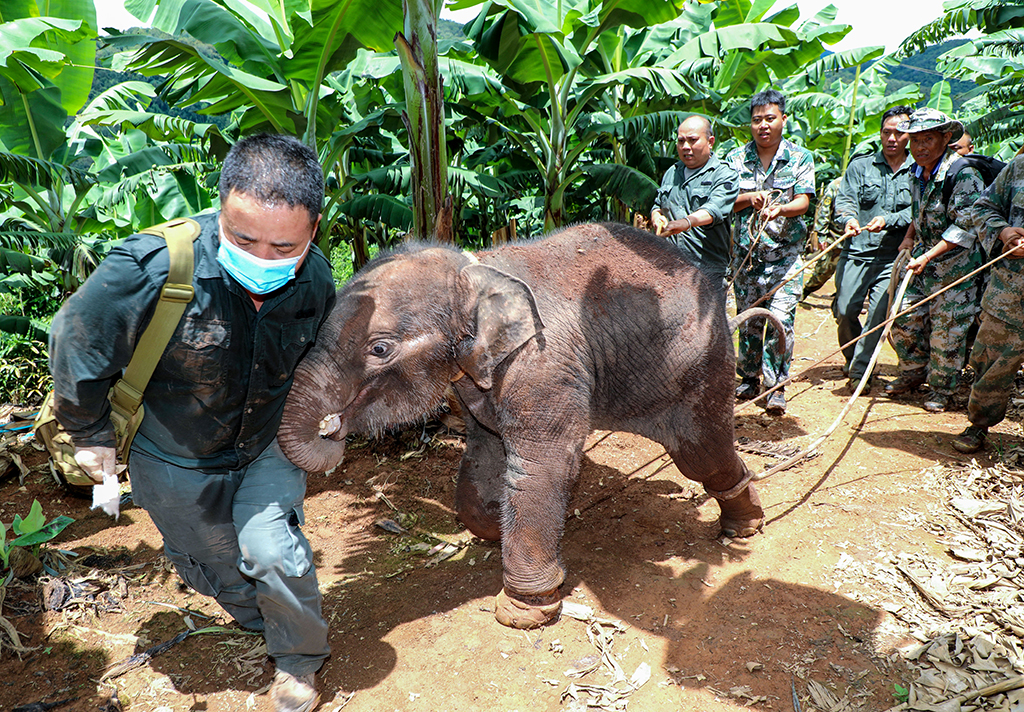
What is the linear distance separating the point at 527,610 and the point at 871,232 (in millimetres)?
5268

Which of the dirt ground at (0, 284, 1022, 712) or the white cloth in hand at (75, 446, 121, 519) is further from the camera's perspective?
the dirt ground at (0, 284, 1022, 712)

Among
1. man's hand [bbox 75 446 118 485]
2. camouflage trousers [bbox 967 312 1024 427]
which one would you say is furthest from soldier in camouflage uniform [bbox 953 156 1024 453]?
man's hand [bbox 75 446 118 485]

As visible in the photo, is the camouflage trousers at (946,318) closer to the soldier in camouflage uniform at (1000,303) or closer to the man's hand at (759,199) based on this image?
the soldier in camouflage uniform at (1000,303)

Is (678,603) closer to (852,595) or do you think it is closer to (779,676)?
(779,676)

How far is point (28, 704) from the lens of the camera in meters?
2.82

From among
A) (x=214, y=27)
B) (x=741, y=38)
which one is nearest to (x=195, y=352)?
(x=214, y=27)

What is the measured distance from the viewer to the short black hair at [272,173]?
2148 millimetres

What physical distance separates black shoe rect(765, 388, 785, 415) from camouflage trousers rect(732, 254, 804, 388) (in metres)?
0.12

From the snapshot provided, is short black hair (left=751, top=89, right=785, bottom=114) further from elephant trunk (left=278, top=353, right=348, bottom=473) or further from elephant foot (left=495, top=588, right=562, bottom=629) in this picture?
elephant trunk (left=278, top=353, right=348, bottom=473)

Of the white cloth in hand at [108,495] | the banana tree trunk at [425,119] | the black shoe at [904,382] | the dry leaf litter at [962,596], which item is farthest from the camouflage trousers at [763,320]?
the white cloth in hand at [108,495]

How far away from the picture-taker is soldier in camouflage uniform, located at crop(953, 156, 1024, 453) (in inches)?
177

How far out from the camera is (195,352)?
7.72ft

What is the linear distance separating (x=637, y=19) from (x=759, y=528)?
4641 millimetres

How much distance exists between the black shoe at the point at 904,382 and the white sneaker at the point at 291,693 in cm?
575
